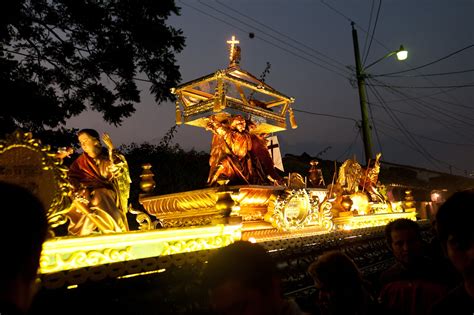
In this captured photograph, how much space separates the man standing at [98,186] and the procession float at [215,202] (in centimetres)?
5

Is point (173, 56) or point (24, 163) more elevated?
point (173, 56)

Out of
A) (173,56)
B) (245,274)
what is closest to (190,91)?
(173,56)

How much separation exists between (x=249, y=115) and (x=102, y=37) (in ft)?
9.25

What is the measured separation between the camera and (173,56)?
6531 mm

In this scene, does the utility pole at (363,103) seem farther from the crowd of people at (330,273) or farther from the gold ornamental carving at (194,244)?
the crowd of people at (330,273)

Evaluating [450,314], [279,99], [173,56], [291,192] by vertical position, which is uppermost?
[173,56]

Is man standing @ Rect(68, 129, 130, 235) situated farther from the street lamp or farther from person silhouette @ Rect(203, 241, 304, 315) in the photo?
the street lamp

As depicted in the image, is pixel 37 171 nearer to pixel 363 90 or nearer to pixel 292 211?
pixel 292 211

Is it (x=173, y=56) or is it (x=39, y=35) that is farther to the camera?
(x=173, y=56)

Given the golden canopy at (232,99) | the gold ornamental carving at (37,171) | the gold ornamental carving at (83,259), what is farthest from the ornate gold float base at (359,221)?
the gold ornamental carving at (37,171)

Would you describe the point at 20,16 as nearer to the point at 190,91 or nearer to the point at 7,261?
the point at 190,91

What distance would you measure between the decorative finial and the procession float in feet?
0.05

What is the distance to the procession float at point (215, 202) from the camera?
7.89ft

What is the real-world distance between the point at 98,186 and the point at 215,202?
3.83 feet
